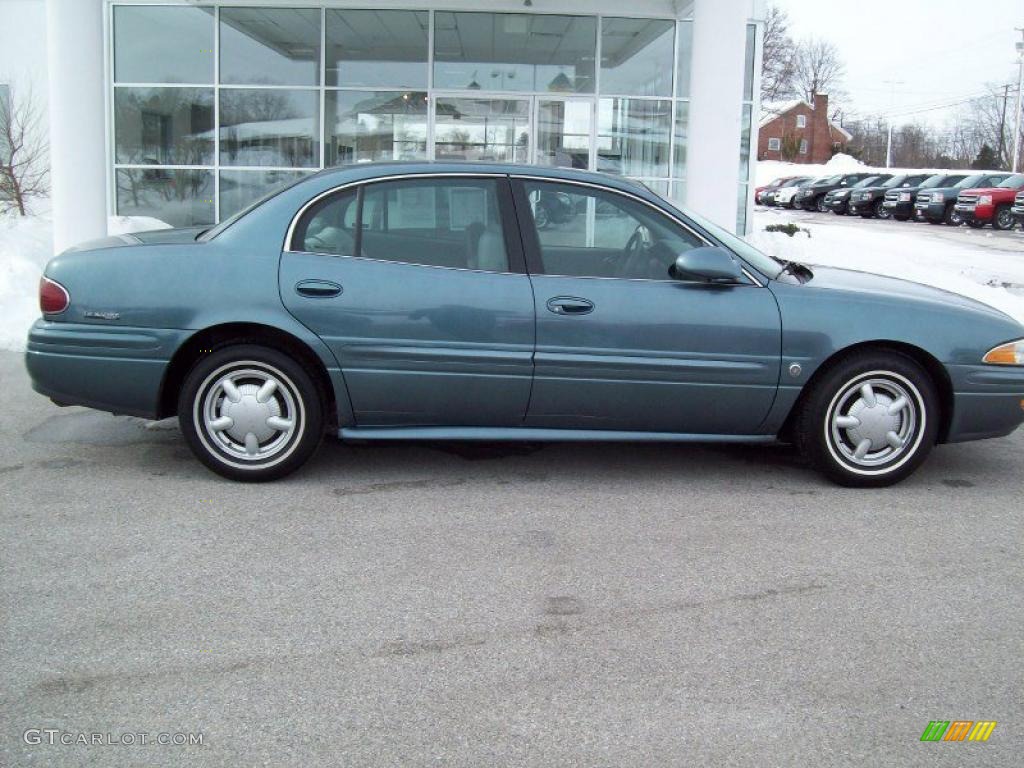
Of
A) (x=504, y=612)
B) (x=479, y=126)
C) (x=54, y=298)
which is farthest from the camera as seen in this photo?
(x=479, y=126)

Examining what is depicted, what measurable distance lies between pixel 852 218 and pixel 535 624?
119ft

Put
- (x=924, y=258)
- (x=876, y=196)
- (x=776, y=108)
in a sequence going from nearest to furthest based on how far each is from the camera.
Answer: (x=924, y=258), (x=876, y=196), (x=776, y=108)

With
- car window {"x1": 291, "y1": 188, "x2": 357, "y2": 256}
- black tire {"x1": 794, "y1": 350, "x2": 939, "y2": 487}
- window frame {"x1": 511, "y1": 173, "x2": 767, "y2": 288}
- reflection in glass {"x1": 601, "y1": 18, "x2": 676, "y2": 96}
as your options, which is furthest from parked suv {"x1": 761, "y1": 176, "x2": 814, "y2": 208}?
car window {"x1": 291, "y1": 188, "x2": 357, "y2": 256}

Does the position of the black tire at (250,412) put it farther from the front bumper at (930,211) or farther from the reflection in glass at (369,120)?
the front bumper at (930,211)

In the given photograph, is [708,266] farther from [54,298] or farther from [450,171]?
[54,298]

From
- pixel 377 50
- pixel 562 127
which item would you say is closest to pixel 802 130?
pixel 562 127

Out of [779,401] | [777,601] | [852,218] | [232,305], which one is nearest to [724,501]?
[779,401]

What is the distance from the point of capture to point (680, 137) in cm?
1467

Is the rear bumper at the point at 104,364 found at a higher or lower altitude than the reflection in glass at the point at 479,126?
lower

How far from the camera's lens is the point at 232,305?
5.10 metres

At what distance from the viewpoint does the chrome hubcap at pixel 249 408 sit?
5156 mm

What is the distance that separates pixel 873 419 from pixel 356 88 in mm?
10423

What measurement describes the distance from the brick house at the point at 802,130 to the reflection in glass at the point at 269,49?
69.7 meters

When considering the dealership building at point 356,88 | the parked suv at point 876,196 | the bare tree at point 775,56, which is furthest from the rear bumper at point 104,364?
the bare tree at point 775,56
